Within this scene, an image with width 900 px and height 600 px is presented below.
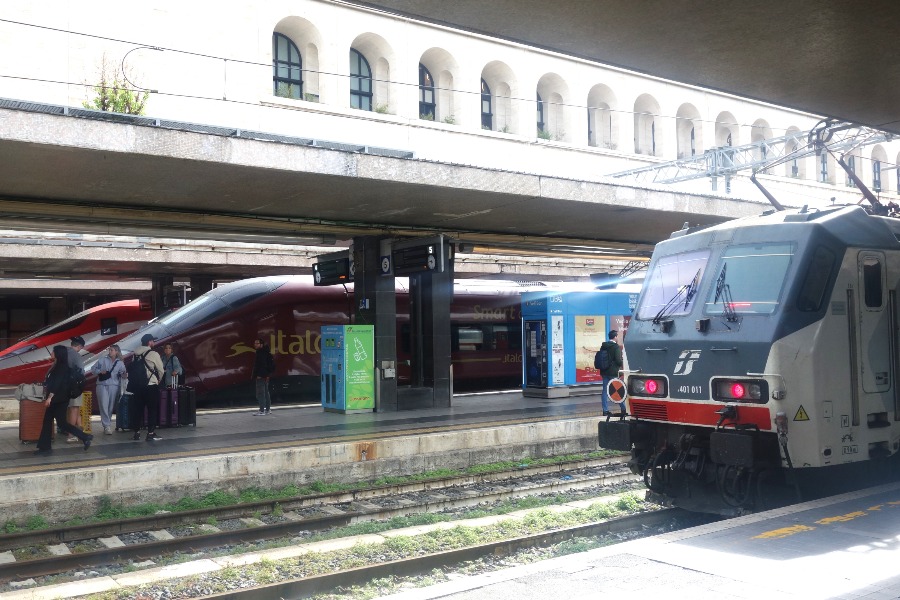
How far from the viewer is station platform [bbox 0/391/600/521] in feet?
35.6

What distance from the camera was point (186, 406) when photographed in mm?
15961

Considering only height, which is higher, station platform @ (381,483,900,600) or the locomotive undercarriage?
the locomotive undercarriage

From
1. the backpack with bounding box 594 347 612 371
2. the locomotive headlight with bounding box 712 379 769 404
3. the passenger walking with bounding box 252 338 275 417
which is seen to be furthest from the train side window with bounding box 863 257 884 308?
the passenger walking with bounding box 252 338 275 417

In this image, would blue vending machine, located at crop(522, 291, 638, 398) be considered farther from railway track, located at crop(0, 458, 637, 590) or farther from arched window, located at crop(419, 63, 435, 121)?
arched window, located at crop(419, 63, 435, 121)

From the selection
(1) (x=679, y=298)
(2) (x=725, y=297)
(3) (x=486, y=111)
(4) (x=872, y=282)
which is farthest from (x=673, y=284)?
(3) (x=486, y=111)

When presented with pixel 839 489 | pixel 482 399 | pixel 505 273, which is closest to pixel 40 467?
pixel 839 489

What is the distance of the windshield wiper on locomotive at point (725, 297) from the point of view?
8577mm

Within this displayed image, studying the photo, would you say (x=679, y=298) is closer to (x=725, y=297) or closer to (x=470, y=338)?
(x=725, y=297)

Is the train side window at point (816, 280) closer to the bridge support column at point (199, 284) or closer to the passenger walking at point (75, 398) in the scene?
the passenger walking at point (75, 398)

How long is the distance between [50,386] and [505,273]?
1735 centimetres

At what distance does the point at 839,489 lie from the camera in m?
8.97

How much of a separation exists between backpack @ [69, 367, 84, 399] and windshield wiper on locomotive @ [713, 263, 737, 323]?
9512mm

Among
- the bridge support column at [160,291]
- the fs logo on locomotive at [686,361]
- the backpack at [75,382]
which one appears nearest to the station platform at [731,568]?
the fs logo on locomotive at [686,361]

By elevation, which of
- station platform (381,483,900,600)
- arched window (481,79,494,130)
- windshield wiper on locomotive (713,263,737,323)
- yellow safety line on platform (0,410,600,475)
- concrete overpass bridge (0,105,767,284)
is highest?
arched window (481,79,494,130)
